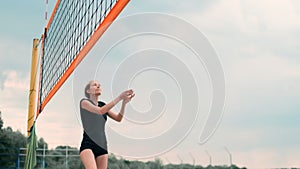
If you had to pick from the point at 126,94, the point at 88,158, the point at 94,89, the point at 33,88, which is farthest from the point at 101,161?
the point at 33,88

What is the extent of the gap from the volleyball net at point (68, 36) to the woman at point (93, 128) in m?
0.82

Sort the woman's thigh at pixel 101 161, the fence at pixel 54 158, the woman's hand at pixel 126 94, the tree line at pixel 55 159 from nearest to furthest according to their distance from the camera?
the woman's hand at pixel 126 94 → the woman's thigh at pixel 101 161 → the tree line at pixel 55 159 → the fence at pixel 54 158

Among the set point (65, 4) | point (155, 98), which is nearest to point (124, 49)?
point (155, 98)

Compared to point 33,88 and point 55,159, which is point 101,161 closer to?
point 33,88

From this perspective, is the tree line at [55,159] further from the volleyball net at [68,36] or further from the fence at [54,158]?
the volleyball net at [68,36]

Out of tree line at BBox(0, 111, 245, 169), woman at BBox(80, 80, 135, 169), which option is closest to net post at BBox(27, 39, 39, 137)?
tree line at BBox(0, 111, 245, 169)

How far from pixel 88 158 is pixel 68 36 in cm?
272

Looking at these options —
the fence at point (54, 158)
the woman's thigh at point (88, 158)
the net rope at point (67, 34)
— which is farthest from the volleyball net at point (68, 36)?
the fence at point (54, 158)

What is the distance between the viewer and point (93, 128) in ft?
10.6

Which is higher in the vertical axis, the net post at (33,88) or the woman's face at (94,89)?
the net post at (33,88)

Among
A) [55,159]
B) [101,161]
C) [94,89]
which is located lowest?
[101,161]

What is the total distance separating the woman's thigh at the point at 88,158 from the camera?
121 inches

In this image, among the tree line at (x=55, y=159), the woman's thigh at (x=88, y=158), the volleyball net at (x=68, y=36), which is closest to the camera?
the woman's thigh at (x=88, y=158)

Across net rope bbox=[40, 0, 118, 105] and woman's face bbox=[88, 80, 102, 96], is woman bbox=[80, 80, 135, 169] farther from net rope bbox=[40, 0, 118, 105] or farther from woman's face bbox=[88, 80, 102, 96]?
net rope bbox=[40, 0, 118, 105]
